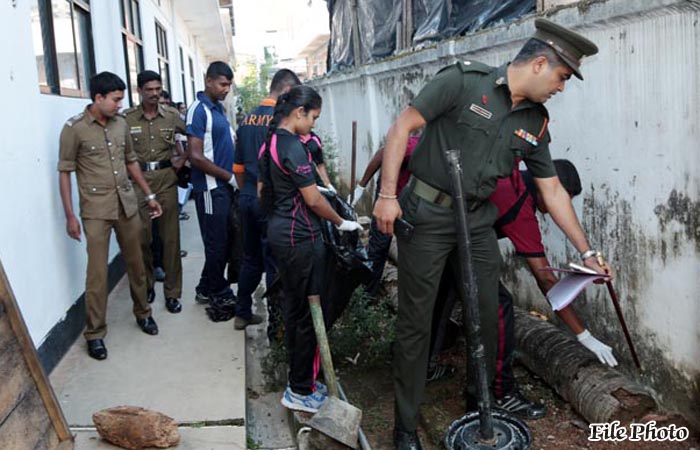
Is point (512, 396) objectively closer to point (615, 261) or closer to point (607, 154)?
point (615, 261)

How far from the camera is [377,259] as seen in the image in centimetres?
464

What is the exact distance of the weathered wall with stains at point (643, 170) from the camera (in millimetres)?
2994

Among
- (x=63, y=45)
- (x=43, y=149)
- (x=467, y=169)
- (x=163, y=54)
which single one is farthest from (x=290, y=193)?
(x=163, y=54)

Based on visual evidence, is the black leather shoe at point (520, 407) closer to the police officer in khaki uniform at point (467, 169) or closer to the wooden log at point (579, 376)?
the wooden log at point (579, 376)

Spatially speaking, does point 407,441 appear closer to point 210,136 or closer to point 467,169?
point 467,169

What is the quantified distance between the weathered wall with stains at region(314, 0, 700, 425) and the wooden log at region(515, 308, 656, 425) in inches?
6.5

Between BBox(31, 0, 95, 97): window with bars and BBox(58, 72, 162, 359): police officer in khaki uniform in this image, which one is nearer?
BBox(58, 72, 162, 359): police officer in khaki uniform

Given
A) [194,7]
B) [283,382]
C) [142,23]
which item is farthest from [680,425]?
[194,7]

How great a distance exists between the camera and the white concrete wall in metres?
3.62

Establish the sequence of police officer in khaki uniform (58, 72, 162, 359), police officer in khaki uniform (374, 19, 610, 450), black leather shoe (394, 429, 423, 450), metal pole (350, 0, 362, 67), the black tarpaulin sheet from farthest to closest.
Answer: metal pole (350, 0, 362, 67) → the black tarpaulin sheet → police officer in khaki uniform (58, 72, 162, 359) → black leather shoe (394, 429, 423, 450) → police officer in khaki uniform (374, 19, 610, 450)

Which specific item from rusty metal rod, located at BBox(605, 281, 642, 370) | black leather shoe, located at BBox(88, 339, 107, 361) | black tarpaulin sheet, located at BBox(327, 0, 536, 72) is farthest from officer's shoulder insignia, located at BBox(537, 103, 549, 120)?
black leather shoe, located at BBox(88, 339, 107, 361)

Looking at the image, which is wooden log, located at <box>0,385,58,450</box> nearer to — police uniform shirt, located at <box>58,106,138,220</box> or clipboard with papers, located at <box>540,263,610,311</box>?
police uniform shirt, located at <box>58,106,138,220</box>

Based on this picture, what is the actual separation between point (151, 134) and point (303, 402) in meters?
2.65

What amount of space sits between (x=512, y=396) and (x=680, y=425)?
81 cm
